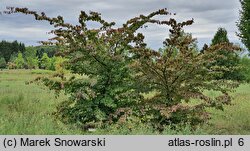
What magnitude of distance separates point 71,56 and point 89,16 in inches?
43.7

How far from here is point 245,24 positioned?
16.5 metres

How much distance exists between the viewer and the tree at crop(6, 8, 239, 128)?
409 inches

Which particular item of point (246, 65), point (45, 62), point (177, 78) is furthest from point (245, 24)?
point (45, 62)

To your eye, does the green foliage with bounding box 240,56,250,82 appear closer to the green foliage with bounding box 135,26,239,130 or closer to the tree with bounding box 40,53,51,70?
the green foliage with bounding box 135,26,239,130

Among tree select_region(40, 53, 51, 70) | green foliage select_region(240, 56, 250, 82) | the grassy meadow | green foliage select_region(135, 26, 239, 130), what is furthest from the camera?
tree select_region(40, 53, 51, 70)

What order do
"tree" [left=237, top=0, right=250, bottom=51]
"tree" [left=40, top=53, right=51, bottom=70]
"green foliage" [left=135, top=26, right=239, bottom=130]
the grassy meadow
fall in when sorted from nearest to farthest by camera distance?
the grassy meadow
"green foliage" [left=135, top=26, right=239, bottom=130]
"tree" [left=237, top=0, right=250, bottom=51]
"tree" [left=40, top=53, right=51, bottom=70]

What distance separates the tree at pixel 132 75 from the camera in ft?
34.1

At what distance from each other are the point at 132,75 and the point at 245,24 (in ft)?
24.1

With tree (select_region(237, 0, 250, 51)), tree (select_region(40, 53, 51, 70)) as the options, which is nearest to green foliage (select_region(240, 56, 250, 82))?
tree (select_region(237, 0, 250, 51))

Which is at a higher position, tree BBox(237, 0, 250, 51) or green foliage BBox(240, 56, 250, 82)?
tree BBox(237, 0, 250, 51)

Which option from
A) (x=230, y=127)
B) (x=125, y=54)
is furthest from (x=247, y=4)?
(x=125, y=54)

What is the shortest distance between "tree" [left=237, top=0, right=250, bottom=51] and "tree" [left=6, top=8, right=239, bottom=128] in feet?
18.8

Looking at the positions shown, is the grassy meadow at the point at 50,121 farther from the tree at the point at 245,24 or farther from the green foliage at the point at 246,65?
the green foliage at the point at 246,65

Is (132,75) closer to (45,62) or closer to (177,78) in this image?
(177,78)
